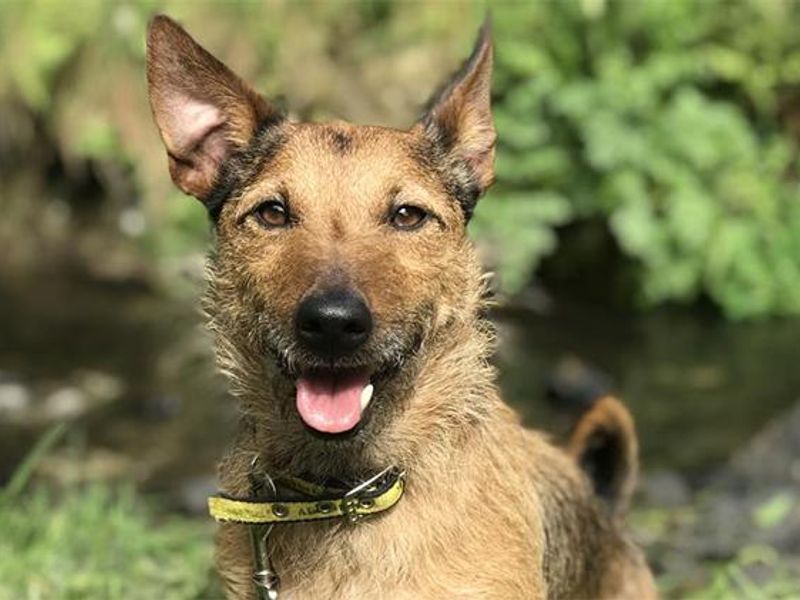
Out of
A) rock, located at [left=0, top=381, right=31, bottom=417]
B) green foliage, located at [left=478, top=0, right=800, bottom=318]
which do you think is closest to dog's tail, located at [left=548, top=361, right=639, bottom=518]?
rock, located at [left=0, top=381, right=31, bottom=417]

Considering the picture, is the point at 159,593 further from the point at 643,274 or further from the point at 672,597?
the point at 643,274

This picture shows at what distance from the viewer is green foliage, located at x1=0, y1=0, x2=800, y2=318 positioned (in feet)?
35.6

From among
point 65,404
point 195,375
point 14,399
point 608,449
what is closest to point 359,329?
point 608,449

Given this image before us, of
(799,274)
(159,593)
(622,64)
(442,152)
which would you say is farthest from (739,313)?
(442,152)

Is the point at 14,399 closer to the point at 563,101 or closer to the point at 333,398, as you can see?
the point at 563,101

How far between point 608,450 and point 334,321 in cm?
211

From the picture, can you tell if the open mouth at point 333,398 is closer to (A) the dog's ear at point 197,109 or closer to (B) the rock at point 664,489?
(A) the dog's ear at point 197,109

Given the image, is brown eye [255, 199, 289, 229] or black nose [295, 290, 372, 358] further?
brown eye [255, 199, 289, 229]

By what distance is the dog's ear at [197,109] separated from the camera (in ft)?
14.2

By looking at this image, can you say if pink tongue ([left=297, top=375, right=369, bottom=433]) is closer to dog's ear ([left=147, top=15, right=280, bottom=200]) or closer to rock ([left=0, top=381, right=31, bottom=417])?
dog's ear ([left=147, top=15, right=280, bottom=200])

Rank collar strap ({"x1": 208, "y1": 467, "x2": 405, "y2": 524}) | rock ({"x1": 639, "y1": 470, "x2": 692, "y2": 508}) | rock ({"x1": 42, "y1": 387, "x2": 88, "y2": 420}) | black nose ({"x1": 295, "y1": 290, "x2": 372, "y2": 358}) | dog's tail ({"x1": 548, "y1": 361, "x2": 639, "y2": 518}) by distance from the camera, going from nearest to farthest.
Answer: black nose ({"x1": 295, "y1": 290, "x2": 372, "y2": 358}) < collar strap ({"x1": 208, "y1": 467, "x2": 405, "y2": 524}) < dog's tail ({"x1": 548, "y1": 361, "x2": 639, "y2": 518}) < rock ({"x1": 639, "y1": 470, "x2": 692, "y2": 508}) < rock ({"x1": 42, "y1": 387, "x2": 88, "y2": 420})

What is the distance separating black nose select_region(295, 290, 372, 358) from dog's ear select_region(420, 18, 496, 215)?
83 cm

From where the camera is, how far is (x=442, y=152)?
450cm

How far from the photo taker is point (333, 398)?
392 centimetres
